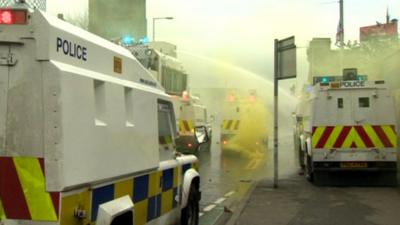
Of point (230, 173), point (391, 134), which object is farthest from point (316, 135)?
point (230, 173)

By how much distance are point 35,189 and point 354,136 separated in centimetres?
1076

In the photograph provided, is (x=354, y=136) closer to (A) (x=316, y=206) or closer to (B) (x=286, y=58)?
(B) (x=286, y=58)

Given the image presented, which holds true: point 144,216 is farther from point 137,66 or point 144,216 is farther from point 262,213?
point 262,213

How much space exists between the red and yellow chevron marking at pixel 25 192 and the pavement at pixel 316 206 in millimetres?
5206

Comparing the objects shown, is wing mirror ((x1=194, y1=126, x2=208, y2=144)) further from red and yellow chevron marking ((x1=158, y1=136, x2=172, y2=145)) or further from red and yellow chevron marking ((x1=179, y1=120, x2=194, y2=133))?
red and yellow chevron marking ((x1=158, y1=136, x2=172, y2=145))

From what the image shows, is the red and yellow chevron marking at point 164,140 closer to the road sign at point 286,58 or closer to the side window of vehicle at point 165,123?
the side window of vehicle at point 165,123

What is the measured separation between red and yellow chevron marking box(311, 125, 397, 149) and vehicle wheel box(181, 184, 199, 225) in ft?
21.5

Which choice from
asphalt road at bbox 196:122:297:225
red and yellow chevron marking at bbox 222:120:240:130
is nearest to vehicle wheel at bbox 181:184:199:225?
asphalt road at bbox 196:122:297:225

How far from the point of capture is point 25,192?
4016 millimetres

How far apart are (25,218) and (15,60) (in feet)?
3.49

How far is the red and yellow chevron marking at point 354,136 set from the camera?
44.5 feet

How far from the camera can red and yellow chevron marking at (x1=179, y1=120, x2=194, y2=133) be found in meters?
19.1

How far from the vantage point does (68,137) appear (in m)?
4.08

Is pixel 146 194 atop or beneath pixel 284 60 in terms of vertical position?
beneath
